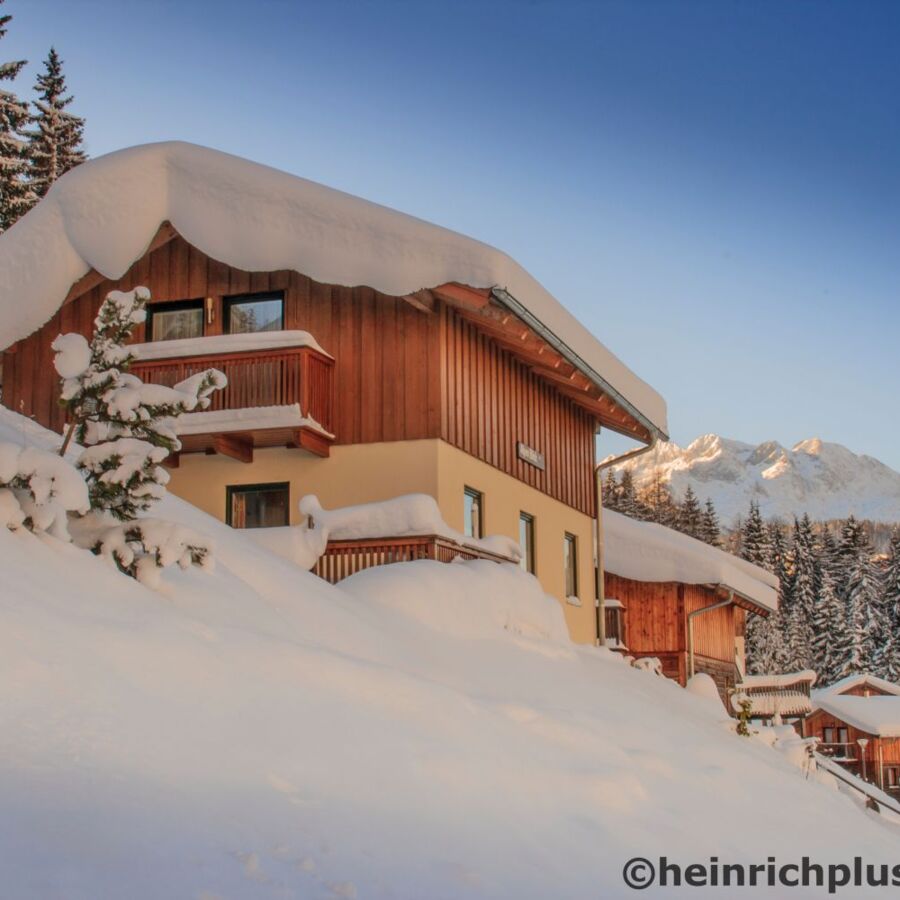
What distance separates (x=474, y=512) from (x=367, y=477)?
2.17 m

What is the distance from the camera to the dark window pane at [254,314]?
2036 cm

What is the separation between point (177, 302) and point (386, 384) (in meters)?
4.15

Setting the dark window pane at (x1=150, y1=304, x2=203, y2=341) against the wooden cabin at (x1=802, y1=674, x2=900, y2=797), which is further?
the wooden cabin at (x1=802, y1=674, x2=900, y2=797)

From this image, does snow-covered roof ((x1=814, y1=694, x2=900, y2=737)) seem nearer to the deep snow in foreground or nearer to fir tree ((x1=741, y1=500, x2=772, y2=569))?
fir tree ((x1=741, y1=500, x2=772, y2=569))

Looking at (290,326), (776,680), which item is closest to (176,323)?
(290,326)

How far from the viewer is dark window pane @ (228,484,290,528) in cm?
1975

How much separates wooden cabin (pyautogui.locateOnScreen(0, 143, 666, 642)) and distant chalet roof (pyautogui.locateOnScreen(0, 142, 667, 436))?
0.03m

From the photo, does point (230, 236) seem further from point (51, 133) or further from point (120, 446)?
point (51, 133)

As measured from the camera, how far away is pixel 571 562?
25828 mm

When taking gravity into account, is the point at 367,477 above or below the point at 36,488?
above

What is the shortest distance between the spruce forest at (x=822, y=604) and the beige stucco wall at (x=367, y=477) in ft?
176

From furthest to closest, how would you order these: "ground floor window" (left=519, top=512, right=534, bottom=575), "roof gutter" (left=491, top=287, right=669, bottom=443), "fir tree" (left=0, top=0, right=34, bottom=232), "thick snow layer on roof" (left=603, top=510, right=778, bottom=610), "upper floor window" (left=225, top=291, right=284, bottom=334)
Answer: "fir tree" (left=0, top=0, right=34, bottom=232) < "thick snow layer on roof" (left=603, top=510, right=778, bottom=610) < "ground floor window" (left=519, top=512, right=534, bottom=575) < "upper floor window" (left=225, top=291, right=284, bottom=334) < "roof gutter" (left=491, top=287, right=669, bottom=443)

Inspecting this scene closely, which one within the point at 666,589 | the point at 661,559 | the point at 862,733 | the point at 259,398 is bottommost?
the point at 862,733

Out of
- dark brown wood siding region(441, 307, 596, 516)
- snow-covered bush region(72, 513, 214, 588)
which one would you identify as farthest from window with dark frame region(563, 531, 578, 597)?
snow-covered bush region(72, 513, 214, 588)
